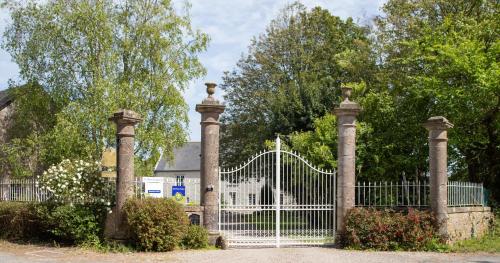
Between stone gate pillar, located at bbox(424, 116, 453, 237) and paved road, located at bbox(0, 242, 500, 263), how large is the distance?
112 centimetres

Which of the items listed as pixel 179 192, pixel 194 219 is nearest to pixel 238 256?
pixel 194 219

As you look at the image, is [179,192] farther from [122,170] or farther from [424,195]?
[424,195]

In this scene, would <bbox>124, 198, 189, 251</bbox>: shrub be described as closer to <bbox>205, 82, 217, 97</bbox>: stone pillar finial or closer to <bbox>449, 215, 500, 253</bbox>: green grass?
<bbox>205, 82, 217, 97</bbox>: stone pillar finial

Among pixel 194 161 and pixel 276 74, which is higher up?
pixel 276 74

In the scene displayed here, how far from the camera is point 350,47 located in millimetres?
31531

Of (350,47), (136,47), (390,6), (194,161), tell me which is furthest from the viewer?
(194,161)

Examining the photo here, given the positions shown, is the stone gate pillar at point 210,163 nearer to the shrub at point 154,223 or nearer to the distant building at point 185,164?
the shrub at point 154,223

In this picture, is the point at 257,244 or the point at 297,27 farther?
the point at 297,27

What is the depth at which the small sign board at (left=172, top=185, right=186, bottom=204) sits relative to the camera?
14.1 metres

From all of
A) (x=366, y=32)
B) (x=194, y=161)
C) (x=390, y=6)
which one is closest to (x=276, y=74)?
(x=366, y=32)

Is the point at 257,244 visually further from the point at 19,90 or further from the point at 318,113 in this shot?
the point at 19,90

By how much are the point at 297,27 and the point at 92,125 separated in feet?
50.0

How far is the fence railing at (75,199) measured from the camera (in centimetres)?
1389

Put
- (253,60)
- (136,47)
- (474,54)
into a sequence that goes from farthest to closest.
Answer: (253,60) → (136,47) → (474,54)
